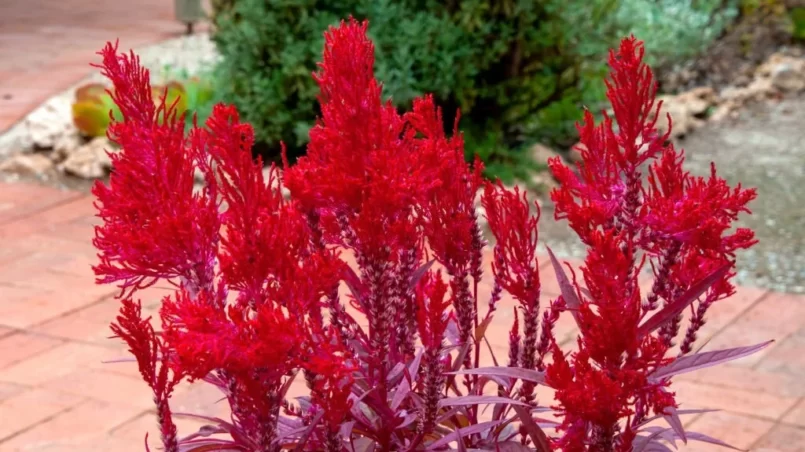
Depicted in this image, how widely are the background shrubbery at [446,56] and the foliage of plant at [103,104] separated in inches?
16.4

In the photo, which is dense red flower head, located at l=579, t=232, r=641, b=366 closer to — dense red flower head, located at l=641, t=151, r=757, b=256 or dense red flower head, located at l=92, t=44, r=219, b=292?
dense red flower head, located at l=641, t=151, r=757, b=256

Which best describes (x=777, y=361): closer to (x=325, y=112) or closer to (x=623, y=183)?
(x=623, y=183)

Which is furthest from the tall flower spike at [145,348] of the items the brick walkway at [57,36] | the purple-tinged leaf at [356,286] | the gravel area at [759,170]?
the brick walkway at [57,36]

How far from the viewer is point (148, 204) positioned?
3.91 ft

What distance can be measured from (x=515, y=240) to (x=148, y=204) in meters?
0.43

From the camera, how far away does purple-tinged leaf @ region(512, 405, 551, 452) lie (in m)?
1.31

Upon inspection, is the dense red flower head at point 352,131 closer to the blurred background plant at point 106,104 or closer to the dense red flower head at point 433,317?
the dense red flower head at point 433,317

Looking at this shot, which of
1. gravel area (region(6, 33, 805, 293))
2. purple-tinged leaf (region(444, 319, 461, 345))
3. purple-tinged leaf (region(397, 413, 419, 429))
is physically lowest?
gravel area (region(6, 33, 805, 293))

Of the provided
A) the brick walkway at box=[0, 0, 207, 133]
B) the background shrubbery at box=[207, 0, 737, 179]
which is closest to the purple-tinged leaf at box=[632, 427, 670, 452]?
the background shrubbery at box=[207, 0, 737, 179]

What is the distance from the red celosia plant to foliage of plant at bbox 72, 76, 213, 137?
4610 mm

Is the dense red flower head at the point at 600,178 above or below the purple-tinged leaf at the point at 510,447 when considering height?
above

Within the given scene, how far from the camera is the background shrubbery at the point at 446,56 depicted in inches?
211

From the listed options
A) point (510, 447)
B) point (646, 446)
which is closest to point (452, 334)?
point (510, 447)

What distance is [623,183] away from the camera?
1.32 metres
